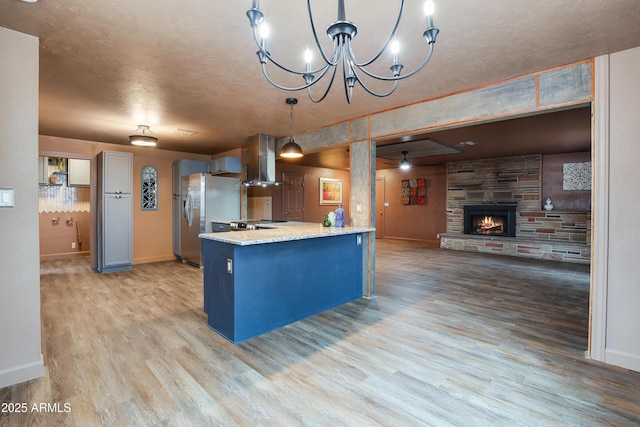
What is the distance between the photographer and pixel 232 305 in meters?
2.76

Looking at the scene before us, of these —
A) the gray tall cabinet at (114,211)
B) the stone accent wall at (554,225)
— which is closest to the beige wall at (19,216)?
the gray tall cabinet at (114,211)

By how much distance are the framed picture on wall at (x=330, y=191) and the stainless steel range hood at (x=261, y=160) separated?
479 centimetres

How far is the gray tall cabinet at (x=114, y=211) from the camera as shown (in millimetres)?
5492

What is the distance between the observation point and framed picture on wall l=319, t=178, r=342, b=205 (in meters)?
10.1

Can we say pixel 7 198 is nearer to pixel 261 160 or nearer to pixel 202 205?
pixel 261 160

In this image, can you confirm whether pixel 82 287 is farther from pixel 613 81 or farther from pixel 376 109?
pixel 613 81

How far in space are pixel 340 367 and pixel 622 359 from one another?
2216 millimetres

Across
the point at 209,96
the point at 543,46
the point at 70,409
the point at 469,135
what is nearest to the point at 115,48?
the point at 209,96

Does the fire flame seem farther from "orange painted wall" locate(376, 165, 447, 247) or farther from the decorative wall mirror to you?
the decorative wall mirror

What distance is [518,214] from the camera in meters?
7.65

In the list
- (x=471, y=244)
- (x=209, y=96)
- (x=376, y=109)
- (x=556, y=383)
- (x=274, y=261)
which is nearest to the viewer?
(x=556, y=383)

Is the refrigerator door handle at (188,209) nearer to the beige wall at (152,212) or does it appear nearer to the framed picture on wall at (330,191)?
the beige wall at (152,212)

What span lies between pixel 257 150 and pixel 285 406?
409cm

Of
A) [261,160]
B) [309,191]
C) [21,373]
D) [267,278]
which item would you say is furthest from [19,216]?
[309,191]
